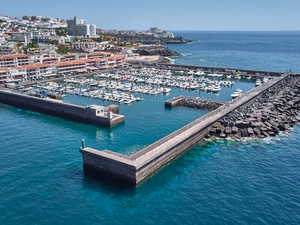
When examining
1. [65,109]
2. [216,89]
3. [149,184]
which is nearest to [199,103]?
[216,89]

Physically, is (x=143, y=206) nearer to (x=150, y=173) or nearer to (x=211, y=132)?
(x=150, y=173)

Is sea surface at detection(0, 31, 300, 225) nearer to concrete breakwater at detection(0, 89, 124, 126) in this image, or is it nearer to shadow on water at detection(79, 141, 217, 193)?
shadow on water at detection(79, 141, 217, 193)

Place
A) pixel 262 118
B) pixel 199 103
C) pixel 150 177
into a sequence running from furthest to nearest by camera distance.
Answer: pixel 199 103, pixel 262 118, pixel 150 177

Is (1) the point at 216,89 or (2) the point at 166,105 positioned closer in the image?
(2) the point at 166,105

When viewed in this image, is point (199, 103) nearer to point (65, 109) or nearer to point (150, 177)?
point (65, 109)

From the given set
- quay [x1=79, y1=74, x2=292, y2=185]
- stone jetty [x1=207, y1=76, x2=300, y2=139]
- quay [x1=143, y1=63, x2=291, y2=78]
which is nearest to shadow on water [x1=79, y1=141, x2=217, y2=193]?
quay [x1=79, y1=74, x2=292, y2=185]

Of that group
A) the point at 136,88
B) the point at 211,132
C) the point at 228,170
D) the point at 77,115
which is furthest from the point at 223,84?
the point at 228,170
